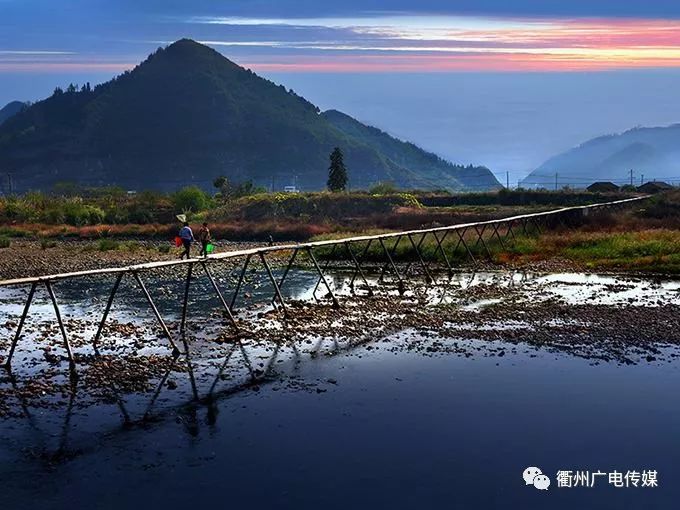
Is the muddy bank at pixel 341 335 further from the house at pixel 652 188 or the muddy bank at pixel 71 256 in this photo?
the house at pixel 652 188

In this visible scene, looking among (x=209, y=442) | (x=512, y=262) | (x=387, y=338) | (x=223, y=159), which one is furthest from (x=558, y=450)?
(x=223, y=159)

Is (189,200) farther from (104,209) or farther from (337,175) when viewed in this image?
(337,175)

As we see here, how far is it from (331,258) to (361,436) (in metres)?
28.2

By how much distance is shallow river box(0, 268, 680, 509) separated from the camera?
13148 mm

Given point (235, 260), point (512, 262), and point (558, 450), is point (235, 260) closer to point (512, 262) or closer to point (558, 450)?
point (512, 262)

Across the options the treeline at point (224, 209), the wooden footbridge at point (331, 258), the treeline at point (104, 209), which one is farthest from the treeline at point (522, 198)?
the treeline at point (104, 209)

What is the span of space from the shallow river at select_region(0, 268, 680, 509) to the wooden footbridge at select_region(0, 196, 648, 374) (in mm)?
3132

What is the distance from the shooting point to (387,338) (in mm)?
23578

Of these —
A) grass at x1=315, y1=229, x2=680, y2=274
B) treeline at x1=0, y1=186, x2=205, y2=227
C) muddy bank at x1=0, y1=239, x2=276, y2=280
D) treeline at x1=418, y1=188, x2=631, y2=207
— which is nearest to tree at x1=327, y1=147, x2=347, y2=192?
treeline at x1=418, y1=188, x2=631, y2=207

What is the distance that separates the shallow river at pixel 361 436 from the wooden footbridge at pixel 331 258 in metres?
3.13

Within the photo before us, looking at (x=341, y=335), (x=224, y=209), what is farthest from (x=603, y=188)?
(x=341, y=335)

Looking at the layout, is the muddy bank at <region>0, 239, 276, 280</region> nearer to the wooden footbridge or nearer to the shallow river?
the wooden footbridge

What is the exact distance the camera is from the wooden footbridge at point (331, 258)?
74.5 ft

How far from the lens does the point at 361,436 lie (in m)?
15.6
